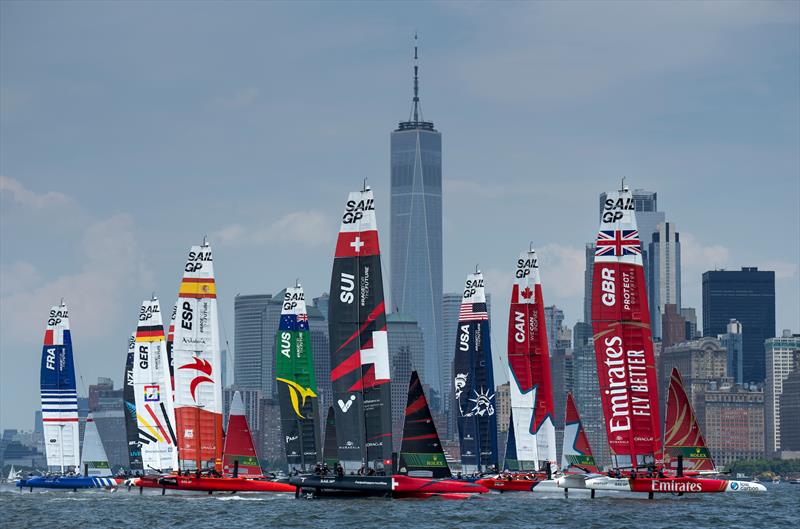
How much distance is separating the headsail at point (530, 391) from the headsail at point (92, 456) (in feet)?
118

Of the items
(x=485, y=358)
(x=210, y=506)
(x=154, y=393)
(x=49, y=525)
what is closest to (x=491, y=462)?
(x=485, y=358)

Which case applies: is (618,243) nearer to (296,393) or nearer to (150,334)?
(296,393)

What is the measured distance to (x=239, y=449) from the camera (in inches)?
3674

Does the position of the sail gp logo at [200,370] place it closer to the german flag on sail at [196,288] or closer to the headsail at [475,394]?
the german flag on sail at [196,288]

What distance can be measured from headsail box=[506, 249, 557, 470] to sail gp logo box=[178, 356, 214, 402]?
19736 mm

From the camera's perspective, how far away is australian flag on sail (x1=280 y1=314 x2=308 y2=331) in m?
105

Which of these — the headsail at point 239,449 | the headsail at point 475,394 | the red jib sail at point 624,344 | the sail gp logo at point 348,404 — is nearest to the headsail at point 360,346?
the sail gp logo at point 348,404

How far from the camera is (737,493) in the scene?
110125 mm

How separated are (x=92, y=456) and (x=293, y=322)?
930 inches

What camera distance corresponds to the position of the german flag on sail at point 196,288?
8906 cm

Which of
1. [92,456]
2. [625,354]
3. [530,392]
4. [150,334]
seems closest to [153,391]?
[150,334]

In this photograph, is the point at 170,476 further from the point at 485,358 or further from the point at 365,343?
the point at 485,358

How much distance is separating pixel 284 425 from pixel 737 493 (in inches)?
1260

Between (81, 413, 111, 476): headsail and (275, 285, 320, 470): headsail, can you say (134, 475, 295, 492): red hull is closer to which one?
(275, 285, 320, 470): headsail
